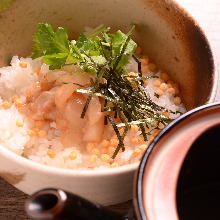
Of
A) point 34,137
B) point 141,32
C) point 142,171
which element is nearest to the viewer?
point 142,171

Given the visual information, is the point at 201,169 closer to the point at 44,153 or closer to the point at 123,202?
the point at 123,202

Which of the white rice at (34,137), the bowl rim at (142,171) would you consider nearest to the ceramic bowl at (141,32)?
the white rice at (34,137)

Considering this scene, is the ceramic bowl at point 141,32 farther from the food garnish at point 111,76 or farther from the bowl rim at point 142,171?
the bowl rim at point 142,171

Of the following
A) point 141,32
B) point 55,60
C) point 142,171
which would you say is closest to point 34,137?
point 55,60

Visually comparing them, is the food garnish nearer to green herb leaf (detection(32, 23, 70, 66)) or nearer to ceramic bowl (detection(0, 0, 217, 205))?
green herb leaf (detection(32, 23, 70, 66))

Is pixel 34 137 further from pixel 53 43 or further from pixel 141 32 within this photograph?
pixel 141 32

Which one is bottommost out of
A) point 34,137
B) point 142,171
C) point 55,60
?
point 34,137
